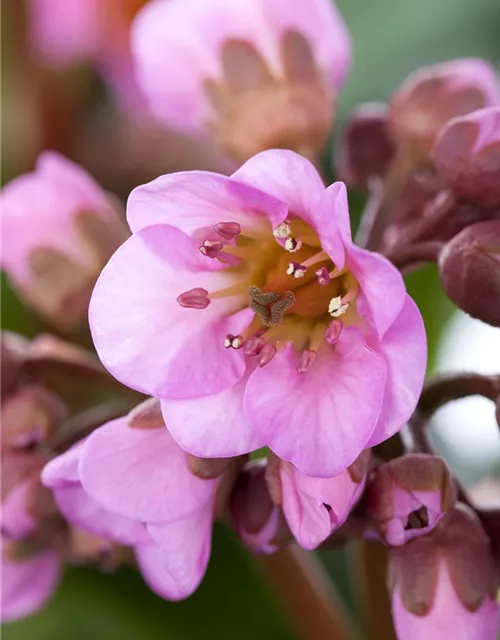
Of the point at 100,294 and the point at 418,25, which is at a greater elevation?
the point at 100,294

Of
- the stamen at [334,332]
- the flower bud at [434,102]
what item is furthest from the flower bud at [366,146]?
the stamen at [334,332]

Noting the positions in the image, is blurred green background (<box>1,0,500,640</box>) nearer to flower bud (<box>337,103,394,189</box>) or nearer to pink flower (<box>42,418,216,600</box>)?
flower bud (<box>337,103,394,189</box>)

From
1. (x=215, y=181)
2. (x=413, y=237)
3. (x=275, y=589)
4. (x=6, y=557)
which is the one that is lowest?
(x=275, y=589)

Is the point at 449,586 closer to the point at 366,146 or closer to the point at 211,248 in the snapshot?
the point at 211,248

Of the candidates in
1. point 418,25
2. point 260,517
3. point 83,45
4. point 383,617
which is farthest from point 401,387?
point 83,45

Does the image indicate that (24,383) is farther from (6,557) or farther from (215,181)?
(215,181)

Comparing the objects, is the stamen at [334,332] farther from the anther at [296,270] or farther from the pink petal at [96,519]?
the pink petal at [96,519]

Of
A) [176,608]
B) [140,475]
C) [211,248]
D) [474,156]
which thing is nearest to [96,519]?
[140,475]

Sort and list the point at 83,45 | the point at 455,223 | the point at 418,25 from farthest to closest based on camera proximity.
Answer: the point at 83,45
the point at 418,25
the point at 455,223
